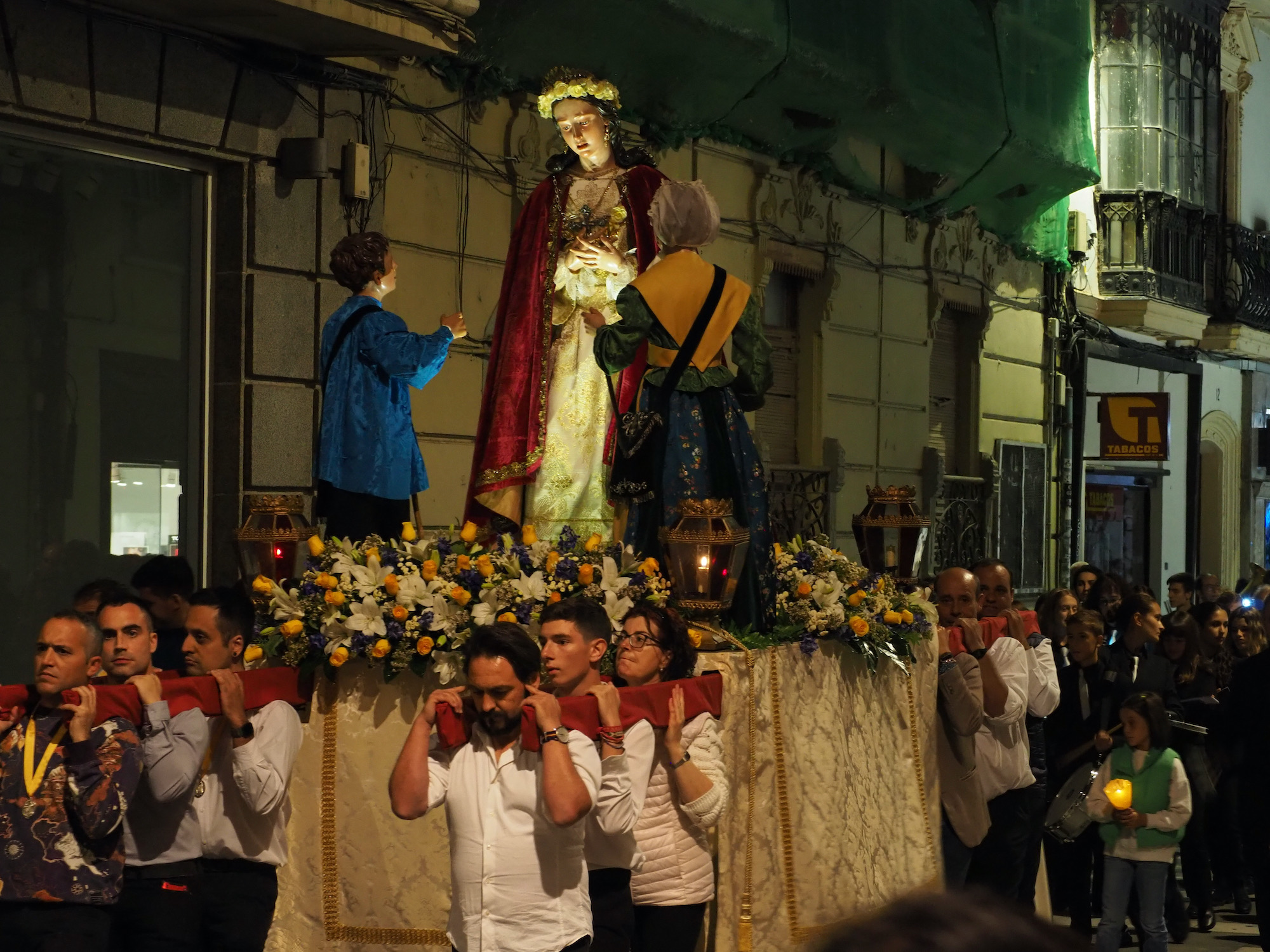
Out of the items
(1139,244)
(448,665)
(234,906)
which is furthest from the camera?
(1139,244)

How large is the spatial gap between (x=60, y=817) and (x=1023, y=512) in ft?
50.6

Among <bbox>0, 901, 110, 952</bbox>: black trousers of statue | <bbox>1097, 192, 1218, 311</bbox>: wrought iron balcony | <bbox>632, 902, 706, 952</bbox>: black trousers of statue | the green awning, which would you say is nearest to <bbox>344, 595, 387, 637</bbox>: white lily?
<bbox>632, 902, 706, 952</bbox>: black trousers of statue

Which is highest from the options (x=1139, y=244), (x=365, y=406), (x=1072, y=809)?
(x=1139, y=244)

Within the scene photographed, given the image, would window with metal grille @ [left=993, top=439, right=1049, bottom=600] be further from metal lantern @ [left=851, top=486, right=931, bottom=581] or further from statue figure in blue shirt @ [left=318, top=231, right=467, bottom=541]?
statue figure in blue shirt @ [left=318, top=231, right=467, bottom=541]

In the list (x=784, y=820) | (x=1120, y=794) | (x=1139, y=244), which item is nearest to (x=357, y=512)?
(x=784, y=820)

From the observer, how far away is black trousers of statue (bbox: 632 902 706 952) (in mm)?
5379

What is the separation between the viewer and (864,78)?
14859mm

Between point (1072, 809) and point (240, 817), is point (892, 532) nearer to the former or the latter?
point (1072, 809)

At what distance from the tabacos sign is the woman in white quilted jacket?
1585cm

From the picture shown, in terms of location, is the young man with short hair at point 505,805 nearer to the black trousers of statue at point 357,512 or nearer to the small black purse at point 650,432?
the small black purse at point 650,432

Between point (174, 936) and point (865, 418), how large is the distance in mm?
11832

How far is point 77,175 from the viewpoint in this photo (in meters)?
8.84

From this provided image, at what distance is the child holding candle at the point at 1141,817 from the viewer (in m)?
8.22

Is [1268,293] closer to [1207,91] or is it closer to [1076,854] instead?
[1207,91]
